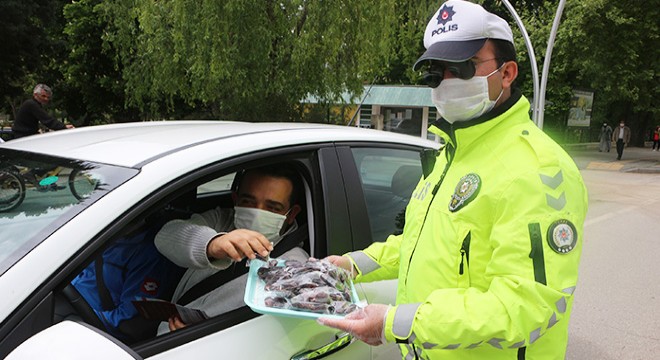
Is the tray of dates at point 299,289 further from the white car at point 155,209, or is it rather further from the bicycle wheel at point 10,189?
the bicycle wheel at point 10,189

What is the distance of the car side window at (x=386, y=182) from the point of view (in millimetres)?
2186

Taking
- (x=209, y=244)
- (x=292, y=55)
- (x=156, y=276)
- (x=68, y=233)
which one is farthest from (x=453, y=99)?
(x=292, y=55)

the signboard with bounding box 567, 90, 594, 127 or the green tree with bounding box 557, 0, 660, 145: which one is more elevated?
the green tree with bounding box 557, 0, 660, 145

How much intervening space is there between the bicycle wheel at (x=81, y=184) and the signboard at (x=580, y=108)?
3010 centimetres

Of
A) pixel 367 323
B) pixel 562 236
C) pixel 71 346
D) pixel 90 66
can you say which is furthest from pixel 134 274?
pixel 90 66

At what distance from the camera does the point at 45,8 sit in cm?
1973

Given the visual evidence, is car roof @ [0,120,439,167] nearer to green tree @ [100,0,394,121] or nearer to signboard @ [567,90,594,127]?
green tree @ [100,0,394,121]

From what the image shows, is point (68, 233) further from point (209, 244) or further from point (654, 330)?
point (654, 330)

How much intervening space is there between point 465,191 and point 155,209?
0.89 meters

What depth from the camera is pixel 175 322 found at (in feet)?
5.57

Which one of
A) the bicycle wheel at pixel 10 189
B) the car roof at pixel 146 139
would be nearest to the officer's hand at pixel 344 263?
the car roof at pixel 146 139

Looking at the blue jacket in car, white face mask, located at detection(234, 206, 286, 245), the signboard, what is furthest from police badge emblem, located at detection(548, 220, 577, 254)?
the signboard

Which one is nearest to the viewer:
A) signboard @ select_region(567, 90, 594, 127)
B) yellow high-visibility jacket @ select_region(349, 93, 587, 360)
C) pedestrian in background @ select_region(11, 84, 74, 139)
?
yellow high-visibility jacket @ select_region(349, 93, 587, 360)

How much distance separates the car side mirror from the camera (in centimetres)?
101
